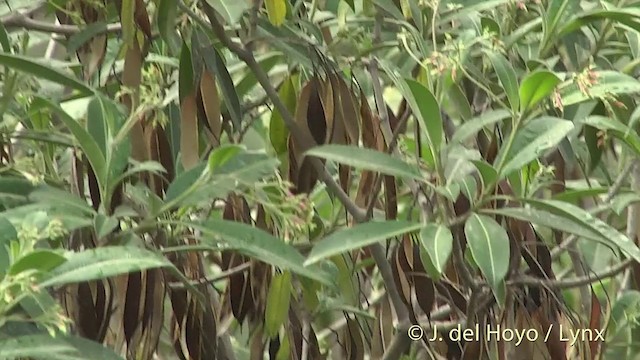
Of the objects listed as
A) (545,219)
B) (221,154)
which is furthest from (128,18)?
(545,219)

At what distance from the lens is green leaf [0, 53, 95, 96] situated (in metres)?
0.88

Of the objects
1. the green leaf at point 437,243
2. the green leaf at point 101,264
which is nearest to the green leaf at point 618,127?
the green leaf at point 437,243

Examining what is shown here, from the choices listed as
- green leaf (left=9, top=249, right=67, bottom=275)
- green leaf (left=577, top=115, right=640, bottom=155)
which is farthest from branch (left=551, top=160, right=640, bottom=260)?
green leaf (left=9, top=249, right=67, bottom=275)

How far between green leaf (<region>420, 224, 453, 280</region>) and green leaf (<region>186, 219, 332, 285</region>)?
0.10 metres

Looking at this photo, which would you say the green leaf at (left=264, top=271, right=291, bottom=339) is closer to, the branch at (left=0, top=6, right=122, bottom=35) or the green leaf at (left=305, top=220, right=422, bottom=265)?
the green leaf at (left=305, top=220, right=422, bottom=265)

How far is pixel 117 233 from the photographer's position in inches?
33.9

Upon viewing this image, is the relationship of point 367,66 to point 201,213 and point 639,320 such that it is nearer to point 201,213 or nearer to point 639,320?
point 201,213

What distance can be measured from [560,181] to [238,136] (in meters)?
0.35

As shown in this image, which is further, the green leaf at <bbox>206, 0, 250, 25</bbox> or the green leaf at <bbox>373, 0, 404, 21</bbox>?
the green leaf at <bbox>373, 0, 404, 21</bbox>

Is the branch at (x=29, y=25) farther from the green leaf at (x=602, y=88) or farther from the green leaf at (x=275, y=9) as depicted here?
the green leaf at (x=602, y=88)

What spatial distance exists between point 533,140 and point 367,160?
0.13 meters

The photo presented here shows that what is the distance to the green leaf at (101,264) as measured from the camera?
0.73 metres

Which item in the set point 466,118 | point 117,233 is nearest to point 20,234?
point 117,233

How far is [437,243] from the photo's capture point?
0.81 m
